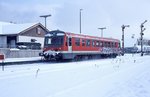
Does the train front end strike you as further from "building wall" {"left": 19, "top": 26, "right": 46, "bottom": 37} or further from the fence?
"building wall" {"left": 19, "top": 26, "right": 46, "bottom": 37}

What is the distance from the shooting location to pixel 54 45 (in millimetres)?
25828

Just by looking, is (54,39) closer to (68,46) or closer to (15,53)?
(68,46)

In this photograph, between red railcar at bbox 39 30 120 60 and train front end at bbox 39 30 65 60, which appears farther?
red railcar at bbox 39 30 120 60

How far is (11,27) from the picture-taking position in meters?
51.1

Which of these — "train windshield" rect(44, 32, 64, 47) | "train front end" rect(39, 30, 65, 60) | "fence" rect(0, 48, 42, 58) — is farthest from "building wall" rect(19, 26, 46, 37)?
"train front end" rect(39, 30, 65, 60)

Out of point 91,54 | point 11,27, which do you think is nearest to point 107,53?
point 91,54

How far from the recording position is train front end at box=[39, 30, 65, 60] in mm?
24969

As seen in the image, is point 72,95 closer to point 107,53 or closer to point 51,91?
point 51,91

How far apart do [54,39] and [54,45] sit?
2.11ft

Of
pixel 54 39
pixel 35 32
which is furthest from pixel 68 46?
pixel 35 32

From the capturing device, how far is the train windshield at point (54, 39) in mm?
25495

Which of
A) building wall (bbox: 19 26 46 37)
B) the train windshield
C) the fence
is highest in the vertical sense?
building wall (bbox: 19 26 46 37)

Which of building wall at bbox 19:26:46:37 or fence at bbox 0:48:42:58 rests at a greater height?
building wall at bbox 19:26:46:37

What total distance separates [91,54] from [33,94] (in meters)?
21.4
